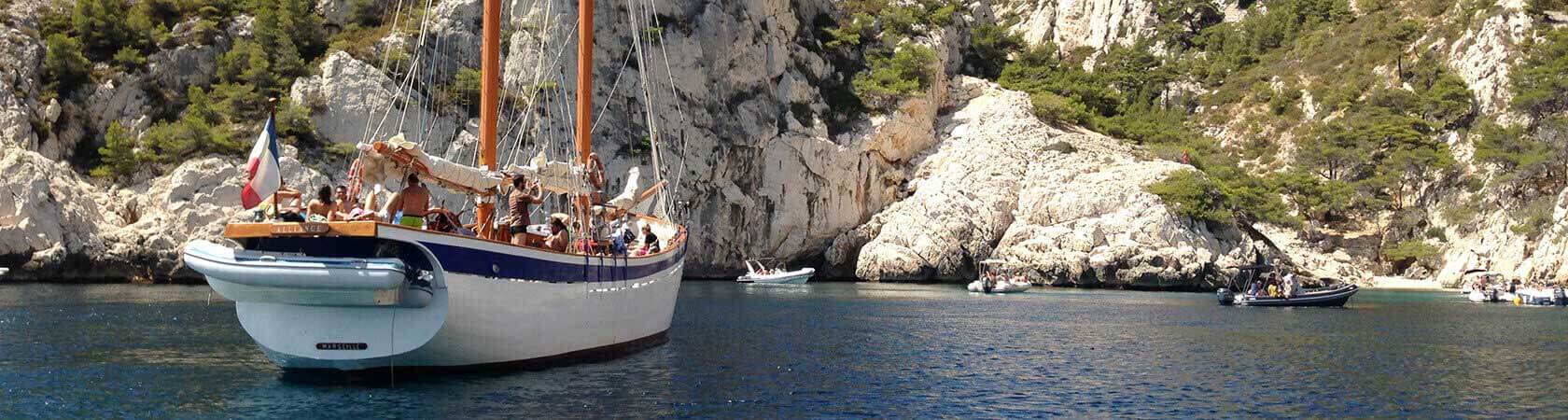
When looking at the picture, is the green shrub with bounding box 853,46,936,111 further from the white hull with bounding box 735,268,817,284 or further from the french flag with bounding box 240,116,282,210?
the french flag with bounding box 240,116,282,210

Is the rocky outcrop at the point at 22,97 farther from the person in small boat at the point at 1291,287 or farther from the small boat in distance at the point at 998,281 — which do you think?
the person in small boat at the point at 1291,287

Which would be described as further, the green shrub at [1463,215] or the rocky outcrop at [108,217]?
the green shrub at [1463,215]

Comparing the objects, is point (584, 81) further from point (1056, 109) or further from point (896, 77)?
point (1056, 109)

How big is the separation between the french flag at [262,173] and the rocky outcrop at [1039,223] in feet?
196

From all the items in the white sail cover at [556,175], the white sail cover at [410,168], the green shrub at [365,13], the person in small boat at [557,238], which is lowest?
the person in small boat at [557,238]

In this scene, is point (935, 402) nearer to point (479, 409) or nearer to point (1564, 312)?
point (479, 409)

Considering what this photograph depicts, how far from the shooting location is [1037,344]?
106 ft

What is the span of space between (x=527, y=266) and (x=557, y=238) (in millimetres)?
2666

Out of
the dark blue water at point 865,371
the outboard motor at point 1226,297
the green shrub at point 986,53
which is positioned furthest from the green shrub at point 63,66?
the green shrub at point 986,53

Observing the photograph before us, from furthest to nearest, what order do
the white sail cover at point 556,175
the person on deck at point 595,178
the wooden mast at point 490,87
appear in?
the person on deck at point 595,178
the white sail cover at point 556,175
the wooden mast at point 490,87

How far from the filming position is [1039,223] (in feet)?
254

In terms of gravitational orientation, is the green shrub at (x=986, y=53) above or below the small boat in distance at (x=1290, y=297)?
above

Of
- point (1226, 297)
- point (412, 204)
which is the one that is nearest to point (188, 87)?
point (412, 204)

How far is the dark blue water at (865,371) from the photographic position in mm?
19734
